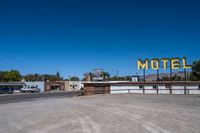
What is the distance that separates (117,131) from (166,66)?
2001 inches

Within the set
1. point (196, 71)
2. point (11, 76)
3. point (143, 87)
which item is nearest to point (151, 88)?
point (143, 87)

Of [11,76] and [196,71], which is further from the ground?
[196,71]

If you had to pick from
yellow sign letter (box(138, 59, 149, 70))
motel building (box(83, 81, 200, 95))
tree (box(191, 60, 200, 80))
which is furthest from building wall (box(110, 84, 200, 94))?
tree (box(191, 60, 200, 80))

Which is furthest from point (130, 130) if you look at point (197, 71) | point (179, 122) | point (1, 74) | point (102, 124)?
point (1, 74)

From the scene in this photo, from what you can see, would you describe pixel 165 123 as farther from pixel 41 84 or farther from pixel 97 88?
pixel 41 84

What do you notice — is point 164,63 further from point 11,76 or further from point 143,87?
point 11,76

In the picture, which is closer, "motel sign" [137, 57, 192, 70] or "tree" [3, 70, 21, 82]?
"motel sign" [137, 57, 192, 70]

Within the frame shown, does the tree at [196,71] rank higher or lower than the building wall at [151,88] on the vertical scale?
higher

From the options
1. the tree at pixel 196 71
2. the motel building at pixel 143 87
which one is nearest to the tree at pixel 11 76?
the tree at pixel 196 71

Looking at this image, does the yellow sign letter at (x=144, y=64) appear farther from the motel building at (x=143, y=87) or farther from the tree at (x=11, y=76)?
the tree at (x=11, y=76)

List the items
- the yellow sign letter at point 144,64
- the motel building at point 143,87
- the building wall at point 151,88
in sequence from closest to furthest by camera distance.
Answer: the motel building at point 143,87, the building wall at point 151,88, the yellow sign letter at point 144,64

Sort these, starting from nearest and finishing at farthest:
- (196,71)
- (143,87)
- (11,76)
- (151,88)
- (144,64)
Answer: (143,87)
(151,88)
(144,64)
(196,71)
(11,76)

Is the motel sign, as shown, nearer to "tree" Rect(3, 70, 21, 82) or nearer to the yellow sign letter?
the yellow sign letter

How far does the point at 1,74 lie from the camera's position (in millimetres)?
151750
